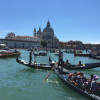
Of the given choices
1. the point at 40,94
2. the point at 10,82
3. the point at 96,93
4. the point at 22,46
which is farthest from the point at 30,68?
the point at 22,46

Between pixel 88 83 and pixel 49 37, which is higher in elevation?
pixel 49 37

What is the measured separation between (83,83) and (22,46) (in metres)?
88.0

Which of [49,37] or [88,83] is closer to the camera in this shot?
[88,83]

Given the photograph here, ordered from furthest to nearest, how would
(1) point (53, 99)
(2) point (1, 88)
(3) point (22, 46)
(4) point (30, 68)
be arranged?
(3) point (22, 46), (4) point (30, 68), (2) point (1, 88), (1) point (53, 99)

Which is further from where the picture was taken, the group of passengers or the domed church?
the domed church

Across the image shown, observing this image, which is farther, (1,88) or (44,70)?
(44,70)

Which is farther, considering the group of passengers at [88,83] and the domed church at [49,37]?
the domed church at [49,37]

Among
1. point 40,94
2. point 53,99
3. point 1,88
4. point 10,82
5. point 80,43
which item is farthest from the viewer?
point 80,43

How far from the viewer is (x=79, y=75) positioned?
7.77 m

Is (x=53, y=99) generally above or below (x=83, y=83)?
below

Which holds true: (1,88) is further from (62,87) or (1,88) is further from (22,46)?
(22,46)

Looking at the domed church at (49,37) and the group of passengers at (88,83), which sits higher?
the domed church at (49,37)

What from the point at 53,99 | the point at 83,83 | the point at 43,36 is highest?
the point at 43,36

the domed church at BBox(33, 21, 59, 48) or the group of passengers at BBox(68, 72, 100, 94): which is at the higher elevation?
the domed church at BBox(33, 21, 59, 48)
